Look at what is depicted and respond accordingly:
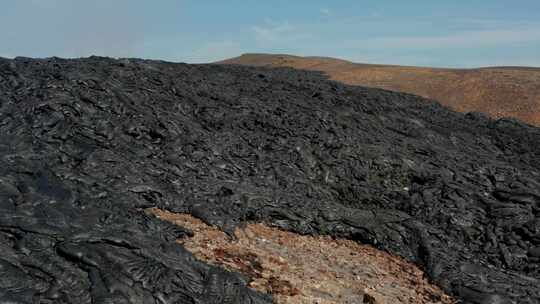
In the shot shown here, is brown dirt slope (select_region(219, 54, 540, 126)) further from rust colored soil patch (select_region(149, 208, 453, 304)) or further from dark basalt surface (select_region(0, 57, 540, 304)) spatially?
rust colored soil patch (select_region(149, 208, 453, 304))

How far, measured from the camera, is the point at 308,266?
10.1m

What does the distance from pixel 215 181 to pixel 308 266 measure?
4.05m

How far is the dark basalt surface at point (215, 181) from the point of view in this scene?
25.6 ft

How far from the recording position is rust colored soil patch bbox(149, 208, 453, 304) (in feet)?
29.7

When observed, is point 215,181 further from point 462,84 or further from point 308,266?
point 462,84

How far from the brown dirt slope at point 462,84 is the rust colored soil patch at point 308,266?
33.6 meters

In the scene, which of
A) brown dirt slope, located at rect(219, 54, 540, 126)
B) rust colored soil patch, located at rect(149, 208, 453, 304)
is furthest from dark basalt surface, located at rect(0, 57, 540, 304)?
brown dirt slope, located at rect(219, 54, 540, 126)

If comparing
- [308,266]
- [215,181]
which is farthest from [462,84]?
[308,266]

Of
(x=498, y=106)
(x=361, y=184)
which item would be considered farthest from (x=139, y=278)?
(x=498, y=106)

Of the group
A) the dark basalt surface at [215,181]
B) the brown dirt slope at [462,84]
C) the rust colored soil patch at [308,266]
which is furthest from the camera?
the brown dirt slope at [462,84]

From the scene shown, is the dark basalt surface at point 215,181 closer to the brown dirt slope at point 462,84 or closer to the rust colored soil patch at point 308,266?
the rust colored soil patch at point 308,266

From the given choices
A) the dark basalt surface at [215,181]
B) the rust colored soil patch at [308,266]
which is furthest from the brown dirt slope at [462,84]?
the rust colored soil patch at [308,266]

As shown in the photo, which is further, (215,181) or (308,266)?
(215,181)

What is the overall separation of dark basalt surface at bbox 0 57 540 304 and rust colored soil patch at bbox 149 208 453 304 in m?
0.41
